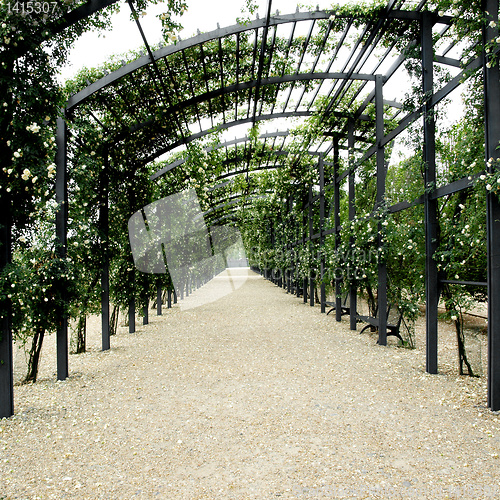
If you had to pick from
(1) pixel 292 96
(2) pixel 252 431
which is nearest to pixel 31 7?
(2) pixel 252 431

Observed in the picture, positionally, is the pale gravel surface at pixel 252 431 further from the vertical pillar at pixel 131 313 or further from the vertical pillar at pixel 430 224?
the vertical pillar at pixel 131 313

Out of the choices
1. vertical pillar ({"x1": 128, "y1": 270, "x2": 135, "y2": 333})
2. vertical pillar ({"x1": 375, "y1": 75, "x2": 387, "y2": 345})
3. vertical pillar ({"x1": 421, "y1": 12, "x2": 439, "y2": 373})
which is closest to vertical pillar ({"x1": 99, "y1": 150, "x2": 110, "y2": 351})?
vertical pillar ({"x1": 128, "y1": 270, "x2": 135, "y2": 333})

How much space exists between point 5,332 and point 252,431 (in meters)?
2.35

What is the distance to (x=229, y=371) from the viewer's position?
4.90 meters

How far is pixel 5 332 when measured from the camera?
3.51 m

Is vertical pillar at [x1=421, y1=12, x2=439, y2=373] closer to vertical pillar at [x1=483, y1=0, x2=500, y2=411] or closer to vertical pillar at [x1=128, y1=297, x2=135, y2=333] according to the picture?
vertical pillar at [x1=483, y1=0, x2=500, y2=411]

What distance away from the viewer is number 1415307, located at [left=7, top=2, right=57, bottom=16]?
3447 mm

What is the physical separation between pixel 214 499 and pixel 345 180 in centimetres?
753

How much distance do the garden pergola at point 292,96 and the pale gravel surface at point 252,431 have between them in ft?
1.74

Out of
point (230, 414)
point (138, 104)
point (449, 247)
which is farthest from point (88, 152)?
point (449, 247)

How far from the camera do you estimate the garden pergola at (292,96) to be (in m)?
3.99

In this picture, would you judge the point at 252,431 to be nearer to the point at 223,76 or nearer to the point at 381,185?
the point at 381,185

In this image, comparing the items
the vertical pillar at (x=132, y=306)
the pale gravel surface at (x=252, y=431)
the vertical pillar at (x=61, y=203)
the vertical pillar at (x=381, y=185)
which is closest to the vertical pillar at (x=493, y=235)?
the pale gravel surface at (x=252, y=431)

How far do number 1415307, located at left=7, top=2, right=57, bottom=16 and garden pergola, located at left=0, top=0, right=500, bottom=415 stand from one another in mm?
178
